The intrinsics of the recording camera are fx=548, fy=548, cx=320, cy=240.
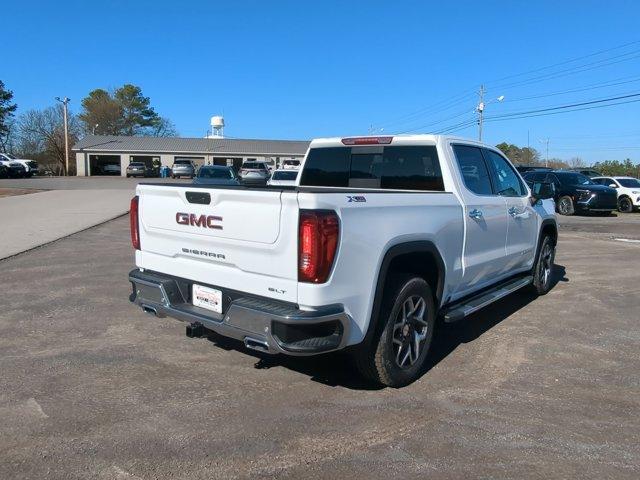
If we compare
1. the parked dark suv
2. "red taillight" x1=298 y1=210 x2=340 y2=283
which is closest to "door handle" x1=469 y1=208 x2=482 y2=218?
"red taillight" x1=298 y1=210 x2=340 y2=283

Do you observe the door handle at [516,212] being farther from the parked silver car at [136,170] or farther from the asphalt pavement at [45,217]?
the parked silver car at [136,170]

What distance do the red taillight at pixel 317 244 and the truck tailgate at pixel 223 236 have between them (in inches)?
2.4

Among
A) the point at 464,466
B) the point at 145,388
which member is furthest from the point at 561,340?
the point at 145,388

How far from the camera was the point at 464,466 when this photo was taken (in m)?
3.18

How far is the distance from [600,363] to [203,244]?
365cm

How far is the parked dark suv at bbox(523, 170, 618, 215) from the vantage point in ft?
68.7

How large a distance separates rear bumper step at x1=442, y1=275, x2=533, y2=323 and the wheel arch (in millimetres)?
188

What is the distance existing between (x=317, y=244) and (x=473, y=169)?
2645 mm

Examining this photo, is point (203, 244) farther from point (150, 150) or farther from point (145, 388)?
point (150, 150)

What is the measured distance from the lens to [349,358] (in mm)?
4367

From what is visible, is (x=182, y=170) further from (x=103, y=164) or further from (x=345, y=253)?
(x=345, y=253)

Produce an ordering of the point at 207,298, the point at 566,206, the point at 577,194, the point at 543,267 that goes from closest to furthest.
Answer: the point at 207,298
the point at 543,267
the point at 577,194
the point at 566,206

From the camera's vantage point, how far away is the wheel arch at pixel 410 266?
3.84m

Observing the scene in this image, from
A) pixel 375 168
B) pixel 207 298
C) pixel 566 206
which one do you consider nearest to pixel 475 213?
pixel 375 168
